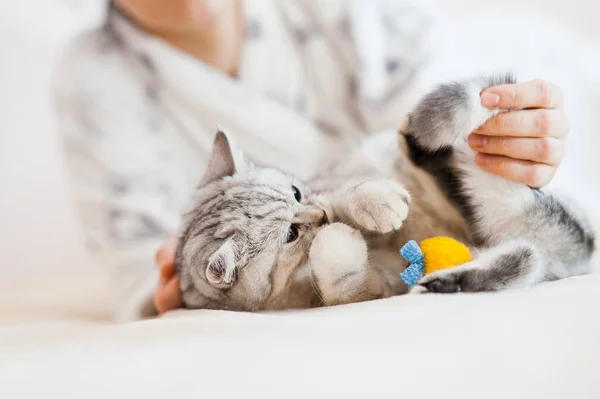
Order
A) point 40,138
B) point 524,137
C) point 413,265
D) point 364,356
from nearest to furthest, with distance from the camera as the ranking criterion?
1. point 364,356
2. point 413,265
3. point 524,137
4. point 40,138

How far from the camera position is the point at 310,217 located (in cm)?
80

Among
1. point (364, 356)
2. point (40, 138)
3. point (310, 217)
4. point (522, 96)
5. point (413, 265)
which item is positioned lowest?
point (364, 356)

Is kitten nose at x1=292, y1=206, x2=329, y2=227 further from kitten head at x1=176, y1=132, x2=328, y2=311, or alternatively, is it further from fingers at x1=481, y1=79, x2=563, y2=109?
fingers at x1=481, y1=79, x2=563, y2=109

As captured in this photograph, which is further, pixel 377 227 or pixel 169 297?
pixel 169 297

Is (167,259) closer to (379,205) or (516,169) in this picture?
(379,205)

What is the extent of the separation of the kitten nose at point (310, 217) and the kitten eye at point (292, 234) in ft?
0.03

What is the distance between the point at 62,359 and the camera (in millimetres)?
596

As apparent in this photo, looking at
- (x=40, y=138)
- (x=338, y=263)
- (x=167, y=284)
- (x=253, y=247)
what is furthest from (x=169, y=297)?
(x=40, y=138)

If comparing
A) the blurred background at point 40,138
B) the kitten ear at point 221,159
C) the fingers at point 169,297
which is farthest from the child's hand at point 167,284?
the blurred background at point 40,138

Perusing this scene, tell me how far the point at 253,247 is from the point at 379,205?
0.19m

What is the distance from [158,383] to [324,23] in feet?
4.01

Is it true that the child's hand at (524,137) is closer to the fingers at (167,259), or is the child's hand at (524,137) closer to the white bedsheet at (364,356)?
the white bedsheet at (364,356)

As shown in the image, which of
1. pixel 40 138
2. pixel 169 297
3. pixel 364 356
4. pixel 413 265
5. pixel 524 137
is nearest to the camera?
pixel 364 356

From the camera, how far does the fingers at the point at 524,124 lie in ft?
2.59
